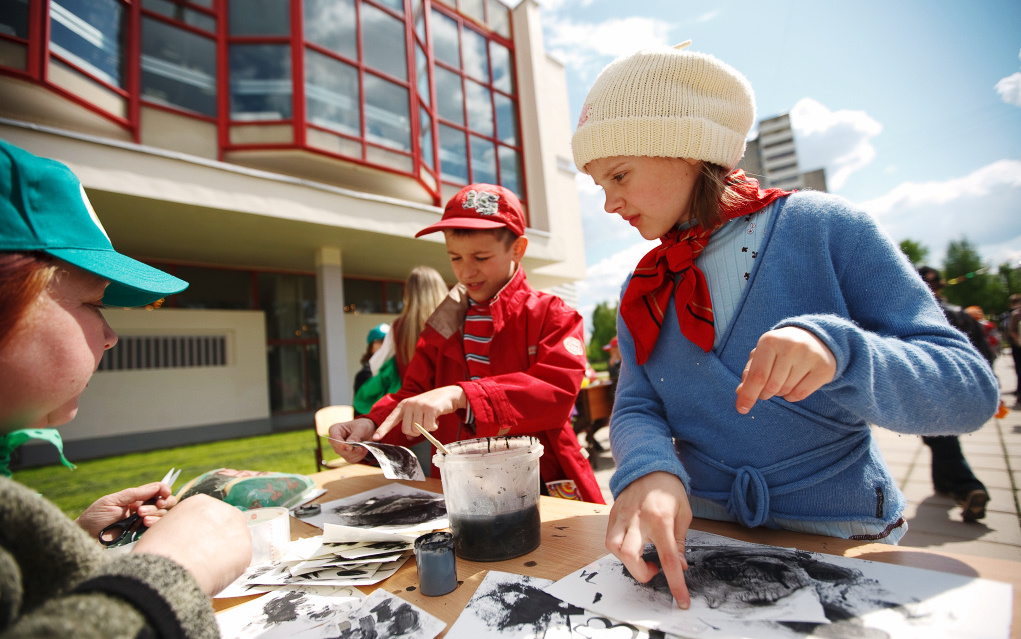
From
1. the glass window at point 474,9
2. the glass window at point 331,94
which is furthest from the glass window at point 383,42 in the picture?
the glass window at point 474,9

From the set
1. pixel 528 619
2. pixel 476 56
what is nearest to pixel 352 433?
pixel 528 619

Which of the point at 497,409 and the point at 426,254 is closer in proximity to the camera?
the point at 497,409

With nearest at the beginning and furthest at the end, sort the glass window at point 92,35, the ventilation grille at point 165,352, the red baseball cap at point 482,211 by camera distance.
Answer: the red baseball cap at point 482,211 < the glass window at point 92,35 < the ventilation grille at point 165,352

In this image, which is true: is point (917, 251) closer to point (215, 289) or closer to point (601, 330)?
point (601, 330)

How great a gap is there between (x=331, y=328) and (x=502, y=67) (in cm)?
869

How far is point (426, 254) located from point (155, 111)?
4.85 m

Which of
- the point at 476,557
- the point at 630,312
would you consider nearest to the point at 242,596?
the point at 476,557

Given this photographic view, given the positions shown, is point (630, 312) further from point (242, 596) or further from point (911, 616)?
point (242, 596)

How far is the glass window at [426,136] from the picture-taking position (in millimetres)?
9633

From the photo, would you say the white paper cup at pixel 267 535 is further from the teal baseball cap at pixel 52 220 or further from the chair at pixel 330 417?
the chair at pixel 330 417

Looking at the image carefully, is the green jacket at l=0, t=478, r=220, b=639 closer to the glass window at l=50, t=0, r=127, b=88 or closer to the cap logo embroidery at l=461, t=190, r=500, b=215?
the cap logo embroidery at l=461, t=190, r=500, b=215

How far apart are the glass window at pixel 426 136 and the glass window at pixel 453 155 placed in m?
0.94

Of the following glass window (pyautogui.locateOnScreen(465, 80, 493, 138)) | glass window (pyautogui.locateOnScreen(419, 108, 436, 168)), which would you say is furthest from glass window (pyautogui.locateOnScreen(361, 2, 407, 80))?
glass window (pyautogui.locateOnScreen(465, 80, 493, 138))

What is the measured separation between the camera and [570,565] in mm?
917
